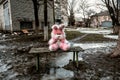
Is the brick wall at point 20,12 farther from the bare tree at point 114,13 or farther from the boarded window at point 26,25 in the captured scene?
the bare tree at point 114,13

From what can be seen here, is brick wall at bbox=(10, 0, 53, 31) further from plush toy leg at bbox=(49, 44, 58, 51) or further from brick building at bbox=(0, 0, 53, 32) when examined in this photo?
plush toy leg at bbox=(49, 44, 58, 51)

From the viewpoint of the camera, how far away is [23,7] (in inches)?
1047

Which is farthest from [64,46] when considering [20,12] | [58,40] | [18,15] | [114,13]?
[20,12]

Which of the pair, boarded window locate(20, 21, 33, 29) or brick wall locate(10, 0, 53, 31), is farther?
boarded window locate(20, 21, 33, 29)

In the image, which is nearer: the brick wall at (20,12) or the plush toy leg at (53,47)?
the plush toy leg at (53,47)

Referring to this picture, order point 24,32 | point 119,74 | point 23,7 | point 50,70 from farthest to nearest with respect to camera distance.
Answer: point 23,7 → point 24,32 → point 50,70 → point 119,74

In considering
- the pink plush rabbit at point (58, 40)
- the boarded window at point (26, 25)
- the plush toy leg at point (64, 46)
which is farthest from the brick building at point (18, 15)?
the plush toy leg at point (64, 46)

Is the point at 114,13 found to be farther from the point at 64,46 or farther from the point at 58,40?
the point at 64,46

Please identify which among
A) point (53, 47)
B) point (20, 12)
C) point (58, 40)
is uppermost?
point (20, 12)

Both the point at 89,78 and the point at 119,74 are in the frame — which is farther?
the point at 119,74

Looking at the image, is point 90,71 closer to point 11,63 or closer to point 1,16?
point 11,63

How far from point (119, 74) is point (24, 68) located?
3.05m

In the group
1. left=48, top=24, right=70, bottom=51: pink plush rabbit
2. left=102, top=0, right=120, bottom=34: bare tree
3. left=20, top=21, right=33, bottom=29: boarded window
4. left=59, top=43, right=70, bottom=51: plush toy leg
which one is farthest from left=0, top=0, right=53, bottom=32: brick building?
left=59, top=43, right=70, bottom=51: plush toy leg

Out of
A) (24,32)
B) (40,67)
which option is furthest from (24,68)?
(24,32)
